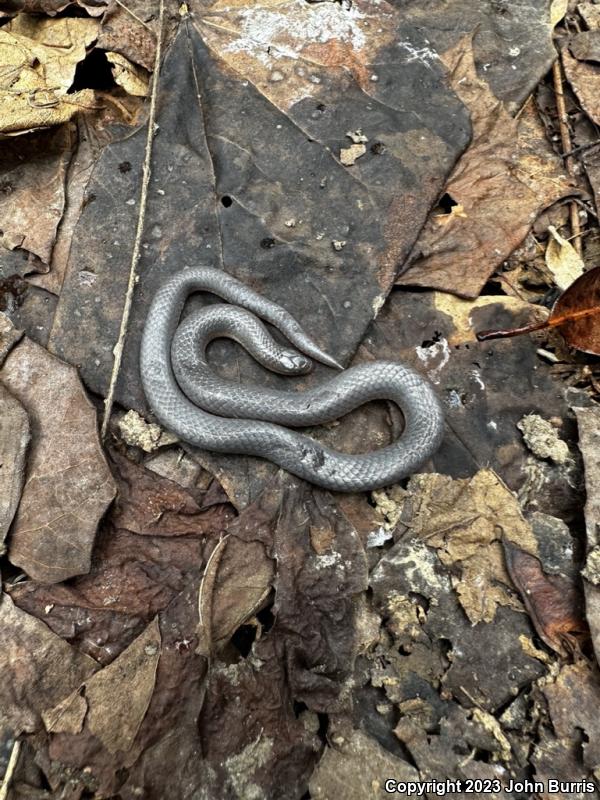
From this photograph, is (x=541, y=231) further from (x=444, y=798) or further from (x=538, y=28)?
(x=444, y=798)

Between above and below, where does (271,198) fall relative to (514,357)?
above

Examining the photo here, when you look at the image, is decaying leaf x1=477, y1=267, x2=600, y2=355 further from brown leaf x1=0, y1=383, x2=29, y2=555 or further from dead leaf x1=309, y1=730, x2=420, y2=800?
brown leaf x1=0, y1=383, x2=29, y2=555

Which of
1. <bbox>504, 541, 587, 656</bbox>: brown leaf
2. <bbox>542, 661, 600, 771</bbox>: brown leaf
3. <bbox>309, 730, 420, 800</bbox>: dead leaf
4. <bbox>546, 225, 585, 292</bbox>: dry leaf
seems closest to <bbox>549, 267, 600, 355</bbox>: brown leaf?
<bbox>546, 225, 585, 292</bbox>: dry leaf

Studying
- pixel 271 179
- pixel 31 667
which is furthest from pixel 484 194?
pixel 31 667

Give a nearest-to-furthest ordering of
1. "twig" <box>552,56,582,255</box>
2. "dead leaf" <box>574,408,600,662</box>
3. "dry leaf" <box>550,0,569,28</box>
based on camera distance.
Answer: "dead leaf" <box>574,408,600,662</box>, "twig" <box>552,56,582,255</box>, "dry leaf" <box>550,0,569,28</box>

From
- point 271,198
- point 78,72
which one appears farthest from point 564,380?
point 78,72
